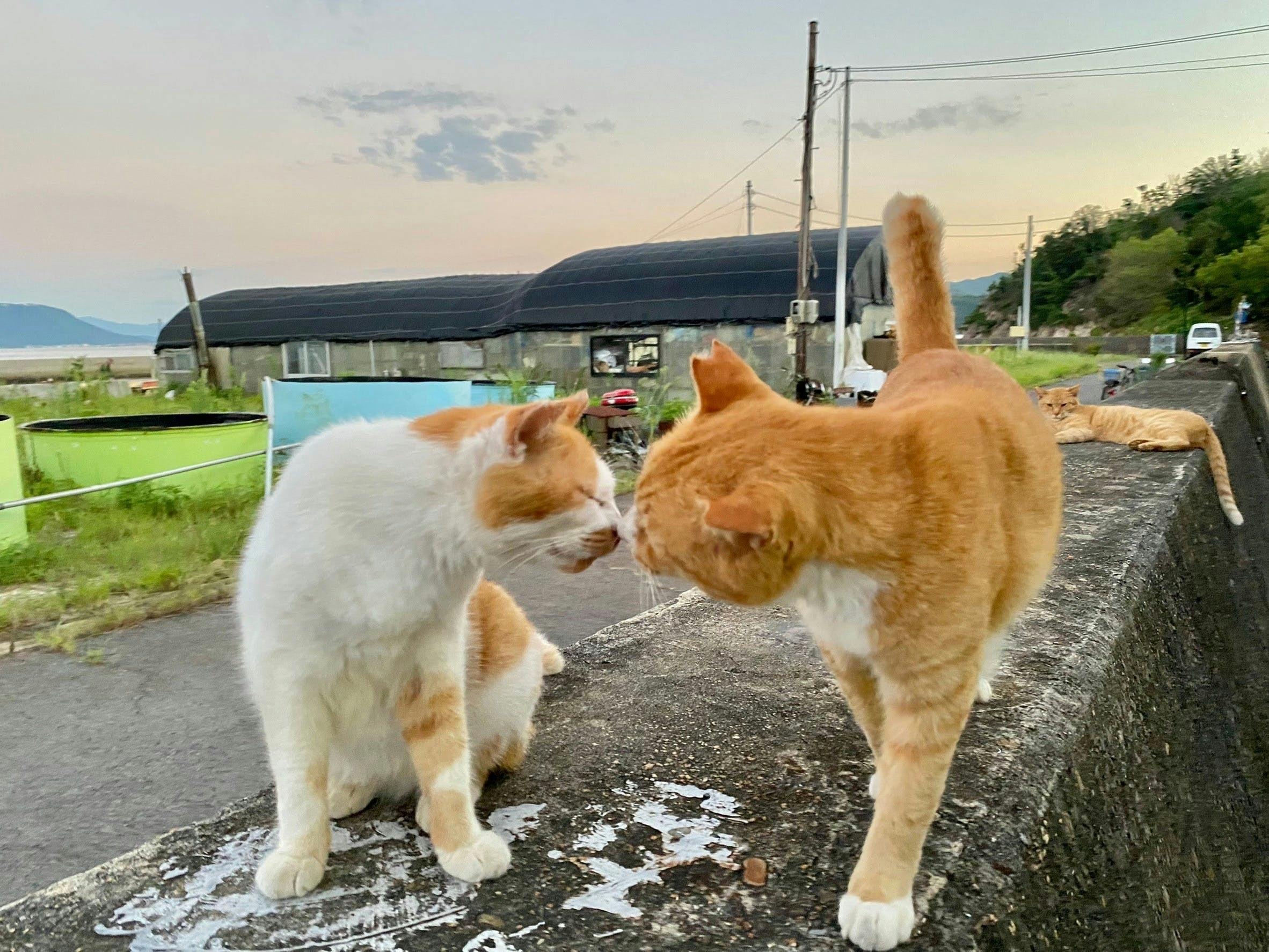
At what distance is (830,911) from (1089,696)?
830 mm

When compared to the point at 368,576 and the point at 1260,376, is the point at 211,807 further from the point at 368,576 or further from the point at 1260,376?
the point at 1260,376

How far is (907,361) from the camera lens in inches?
63.0

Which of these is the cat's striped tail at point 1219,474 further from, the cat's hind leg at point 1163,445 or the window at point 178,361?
the window at point 178,361

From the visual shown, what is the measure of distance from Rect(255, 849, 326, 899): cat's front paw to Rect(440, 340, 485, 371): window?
564 inches

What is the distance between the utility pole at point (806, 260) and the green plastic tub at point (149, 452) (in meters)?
→ 8.14

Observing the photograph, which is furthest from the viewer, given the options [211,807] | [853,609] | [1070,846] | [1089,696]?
[211,807]

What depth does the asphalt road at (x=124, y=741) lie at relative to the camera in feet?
8.10

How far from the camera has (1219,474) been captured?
429 cm

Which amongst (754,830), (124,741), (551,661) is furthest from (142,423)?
(754,830)

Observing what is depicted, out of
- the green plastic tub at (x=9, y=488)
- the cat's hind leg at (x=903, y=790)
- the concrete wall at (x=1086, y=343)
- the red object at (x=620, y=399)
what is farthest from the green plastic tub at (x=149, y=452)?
the concrete wall at (x=1086, y=343)

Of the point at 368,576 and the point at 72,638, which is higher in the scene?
the point at 368,576

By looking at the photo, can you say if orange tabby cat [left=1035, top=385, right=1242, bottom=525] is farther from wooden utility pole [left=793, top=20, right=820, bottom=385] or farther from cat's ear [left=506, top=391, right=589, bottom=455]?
wooden utility pole [left=793, top=20, right=820, bottom=385]

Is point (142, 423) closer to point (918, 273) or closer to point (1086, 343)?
point (918, 273)

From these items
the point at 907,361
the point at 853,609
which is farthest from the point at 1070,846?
the point at 907,361
